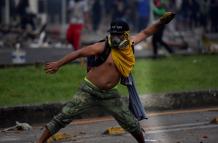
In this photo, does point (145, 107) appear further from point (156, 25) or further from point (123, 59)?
point (123, 59)

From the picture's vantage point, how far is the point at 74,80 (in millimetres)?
14297

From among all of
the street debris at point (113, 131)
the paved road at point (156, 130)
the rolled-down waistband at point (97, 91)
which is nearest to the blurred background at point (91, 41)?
the paved road at point (156, 130)

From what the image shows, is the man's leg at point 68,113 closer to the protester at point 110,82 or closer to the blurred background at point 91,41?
the protester at point 110,82

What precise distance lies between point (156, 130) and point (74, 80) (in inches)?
168

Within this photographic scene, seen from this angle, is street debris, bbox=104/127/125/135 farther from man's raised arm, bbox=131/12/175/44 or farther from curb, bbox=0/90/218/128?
man's raised arm, bbox=131/12/175/44

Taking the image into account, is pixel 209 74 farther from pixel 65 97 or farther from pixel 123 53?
pixel 123 53

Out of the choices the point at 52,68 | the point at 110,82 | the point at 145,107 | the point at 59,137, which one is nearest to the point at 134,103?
the point at 110,82

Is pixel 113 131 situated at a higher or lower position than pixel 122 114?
lower

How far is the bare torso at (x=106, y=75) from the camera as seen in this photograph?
835cm

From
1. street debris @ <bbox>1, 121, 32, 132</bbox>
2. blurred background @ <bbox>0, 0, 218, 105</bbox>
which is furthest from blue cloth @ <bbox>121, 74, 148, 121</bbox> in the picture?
blurred background @ <bbox>0, 0, 218, 105</bbox>

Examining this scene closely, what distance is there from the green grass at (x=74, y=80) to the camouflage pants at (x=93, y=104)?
299 cm

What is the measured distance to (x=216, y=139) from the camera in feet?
31.3

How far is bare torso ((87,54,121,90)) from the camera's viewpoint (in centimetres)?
835

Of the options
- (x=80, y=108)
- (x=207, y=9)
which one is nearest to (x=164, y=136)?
(x=80, y=108)
